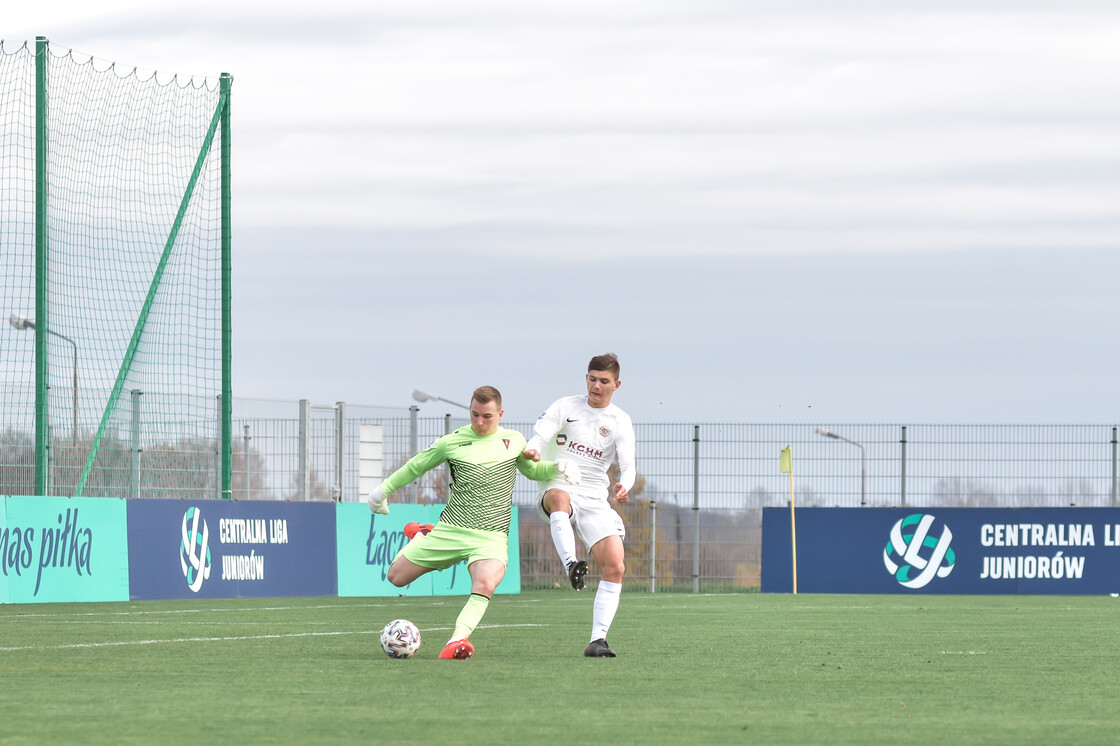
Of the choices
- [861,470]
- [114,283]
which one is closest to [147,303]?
[114,283]

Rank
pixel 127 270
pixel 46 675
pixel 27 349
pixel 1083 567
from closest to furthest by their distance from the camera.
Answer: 1. pixel 46 675
2. pixel 27 349
3. pixel 127 270
4. pixel 1083 567

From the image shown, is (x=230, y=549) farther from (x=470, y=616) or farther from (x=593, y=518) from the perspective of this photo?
(x=470, y=616)

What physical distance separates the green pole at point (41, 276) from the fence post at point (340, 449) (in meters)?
5.95

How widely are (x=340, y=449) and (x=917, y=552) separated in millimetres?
8222

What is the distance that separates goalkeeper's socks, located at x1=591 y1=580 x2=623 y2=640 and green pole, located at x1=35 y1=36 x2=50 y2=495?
Result: 9.98 meters

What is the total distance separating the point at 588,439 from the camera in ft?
36.3

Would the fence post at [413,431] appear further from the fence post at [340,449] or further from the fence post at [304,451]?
the fence post at [304,451]

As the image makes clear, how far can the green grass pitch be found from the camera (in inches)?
257

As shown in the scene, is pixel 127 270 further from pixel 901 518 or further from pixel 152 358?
pixel 901 518

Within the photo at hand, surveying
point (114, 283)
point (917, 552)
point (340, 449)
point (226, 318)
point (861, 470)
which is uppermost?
point (114, 283)

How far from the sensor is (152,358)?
21.1m

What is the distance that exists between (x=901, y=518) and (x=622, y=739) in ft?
64.4

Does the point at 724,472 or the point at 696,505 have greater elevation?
the point at 724,472

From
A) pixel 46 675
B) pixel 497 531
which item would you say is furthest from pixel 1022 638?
pixel 46 675
